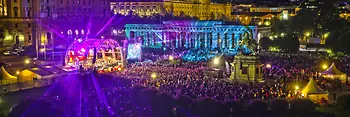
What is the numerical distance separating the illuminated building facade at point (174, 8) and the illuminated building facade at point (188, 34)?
47764 mm

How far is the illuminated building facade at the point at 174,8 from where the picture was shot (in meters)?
127

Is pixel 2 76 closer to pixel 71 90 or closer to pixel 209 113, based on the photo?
pixel 71 90

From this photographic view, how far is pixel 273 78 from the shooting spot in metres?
34.5

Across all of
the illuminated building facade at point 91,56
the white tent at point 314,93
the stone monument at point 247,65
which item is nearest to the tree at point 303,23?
the illuminated building facade at point 91,56

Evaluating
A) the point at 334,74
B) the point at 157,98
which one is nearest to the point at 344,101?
the point at 334,74

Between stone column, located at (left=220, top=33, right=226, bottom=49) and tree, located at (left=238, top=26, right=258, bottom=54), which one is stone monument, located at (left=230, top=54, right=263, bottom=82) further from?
stone column, located at (left=220, top=33, right=226, bottom=49)

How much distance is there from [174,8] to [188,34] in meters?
65.5

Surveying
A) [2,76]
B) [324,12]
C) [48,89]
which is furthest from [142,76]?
[324,12]

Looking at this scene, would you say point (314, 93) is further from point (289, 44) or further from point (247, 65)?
point (289, 44)

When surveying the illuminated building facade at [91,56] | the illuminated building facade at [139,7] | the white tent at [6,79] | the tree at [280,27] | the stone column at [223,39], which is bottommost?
the white tent at [6,79]

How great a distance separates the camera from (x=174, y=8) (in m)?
138

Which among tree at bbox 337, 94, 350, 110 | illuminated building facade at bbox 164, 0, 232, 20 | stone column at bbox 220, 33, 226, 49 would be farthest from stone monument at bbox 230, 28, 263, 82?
illuminated building facade at bbox 164, 0, 232, 20

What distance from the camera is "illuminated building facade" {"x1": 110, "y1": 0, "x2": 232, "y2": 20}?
127 meters

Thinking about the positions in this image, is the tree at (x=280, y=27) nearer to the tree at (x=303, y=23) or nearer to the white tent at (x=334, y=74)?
the tree at (x=303, y=23)
